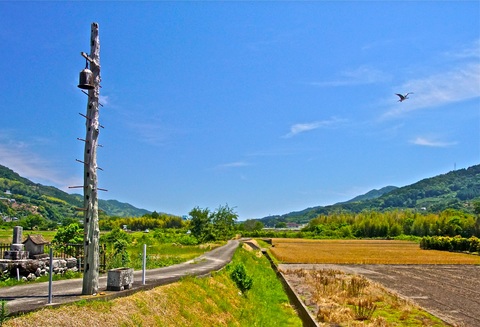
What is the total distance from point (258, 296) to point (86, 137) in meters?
16.8

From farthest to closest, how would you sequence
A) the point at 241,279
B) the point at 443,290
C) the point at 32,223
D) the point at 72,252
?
1. the point at 32,223
2. the point at 443,290
3. the point at 241,279
4. the point at 72,252

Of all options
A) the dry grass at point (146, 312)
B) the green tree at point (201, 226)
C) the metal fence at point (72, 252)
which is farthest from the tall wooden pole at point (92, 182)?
the green tree at point (201, 226)

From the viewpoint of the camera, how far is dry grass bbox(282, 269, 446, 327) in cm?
2195

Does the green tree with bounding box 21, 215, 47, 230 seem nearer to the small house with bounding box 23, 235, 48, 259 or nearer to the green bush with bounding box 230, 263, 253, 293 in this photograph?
the small house with bounding box 23, 235, 48, 259

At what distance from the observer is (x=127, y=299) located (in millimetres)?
12695

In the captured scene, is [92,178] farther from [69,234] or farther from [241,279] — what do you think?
[69,234]

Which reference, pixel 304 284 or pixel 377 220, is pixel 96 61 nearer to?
pixel 304 284

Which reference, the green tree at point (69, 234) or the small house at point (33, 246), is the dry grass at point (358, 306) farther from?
the green tree at point (69, 234)

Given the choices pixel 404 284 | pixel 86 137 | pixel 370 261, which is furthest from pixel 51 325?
pixel 370 261

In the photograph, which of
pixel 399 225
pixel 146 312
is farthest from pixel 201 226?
pixel 399 225

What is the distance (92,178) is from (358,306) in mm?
17568

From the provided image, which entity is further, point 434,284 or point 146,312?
point 434,284

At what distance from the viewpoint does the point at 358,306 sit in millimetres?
25422

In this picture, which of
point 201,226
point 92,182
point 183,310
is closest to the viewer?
point 92,182
